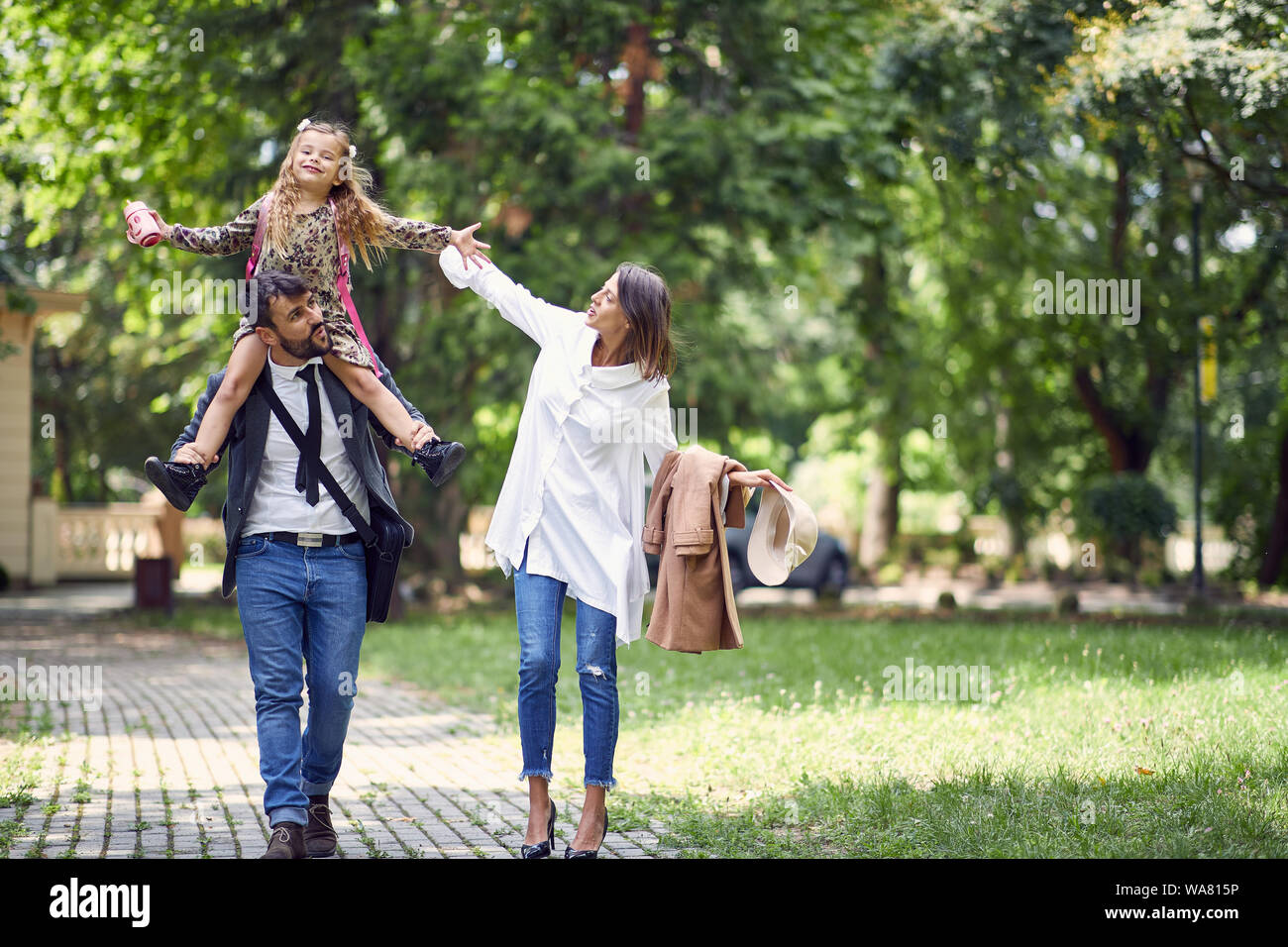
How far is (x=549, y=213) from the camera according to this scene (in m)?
15.3

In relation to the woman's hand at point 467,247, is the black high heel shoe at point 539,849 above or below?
below

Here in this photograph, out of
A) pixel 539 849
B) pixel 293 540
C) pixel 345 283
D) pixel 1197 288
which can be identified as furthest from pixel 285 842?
pixel 1197 288

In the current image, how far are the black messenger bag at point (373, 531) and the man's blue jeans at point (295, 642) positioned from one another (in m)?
0.05

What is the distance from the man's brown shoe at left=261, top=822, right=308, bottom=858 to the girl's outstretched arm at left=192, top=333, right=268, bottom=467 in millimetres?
1215

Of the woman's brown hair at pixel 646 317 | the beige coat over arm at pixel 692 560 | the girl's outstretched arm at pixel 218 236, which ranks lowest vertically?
the beige coat over arm at pixel 692 560

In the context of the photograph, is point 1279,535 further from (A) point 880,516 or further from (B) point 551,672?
(B) point 551,672

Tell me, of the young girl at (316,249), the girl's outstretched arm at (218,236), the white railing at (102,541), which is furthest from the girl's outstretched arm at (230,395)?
the white railing at (102,541)

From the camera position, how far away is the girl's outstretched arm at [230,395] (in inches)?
168

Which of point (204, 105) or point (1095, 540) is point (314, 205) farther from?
point (1095, 540)

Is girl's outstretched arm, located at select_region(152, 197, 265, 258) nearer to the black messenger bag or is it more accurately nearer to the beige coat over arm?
the black messenger bag

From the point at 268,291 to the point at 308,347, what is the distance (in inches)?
8.7

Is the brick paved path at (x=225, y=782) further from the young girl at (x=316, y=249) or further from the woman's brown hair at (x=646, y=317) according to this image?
the woman's brown hair at (x=646, y=317)

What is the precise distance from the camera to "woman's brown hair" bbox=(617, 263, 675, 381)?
468cm
